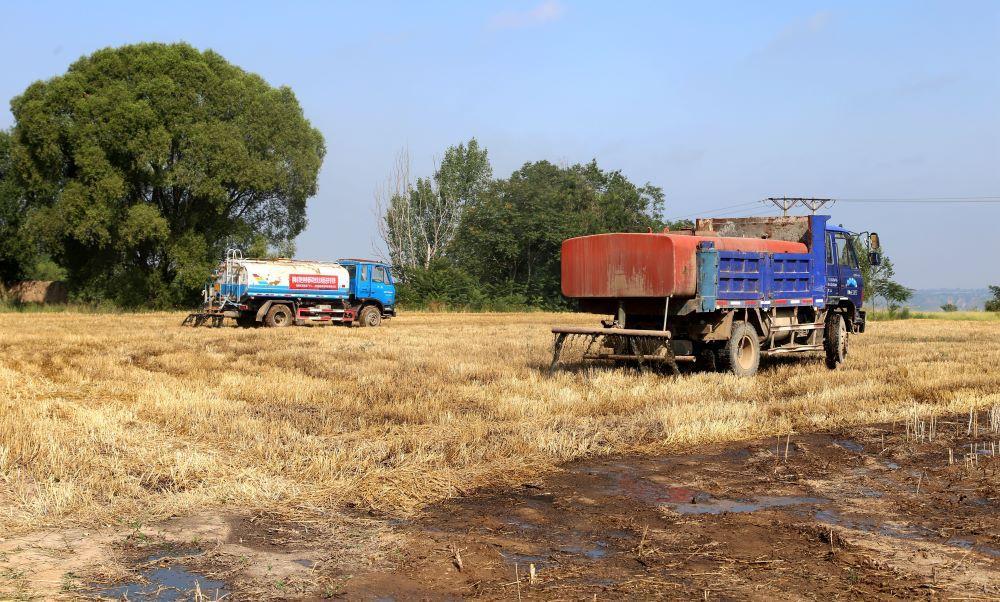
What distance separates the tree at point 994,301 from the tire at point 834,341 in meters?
48.3

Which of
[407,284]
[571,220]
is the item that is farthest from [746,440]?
[571,220]

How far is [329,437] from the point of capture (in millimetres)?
9539

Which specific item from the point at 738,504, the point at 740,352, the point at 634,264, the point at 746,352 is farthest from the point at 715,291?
the point at 738,504

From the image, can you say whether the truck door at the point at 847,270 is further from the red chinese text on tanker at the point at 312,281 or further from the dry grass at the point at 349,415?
the red chinese text on tanker at the point at 312,281

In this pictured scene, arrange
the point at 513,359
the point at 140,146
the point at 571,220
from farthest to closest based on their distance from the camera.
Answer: the point at 571,220 < the point at 140,146 < the point at 513,359

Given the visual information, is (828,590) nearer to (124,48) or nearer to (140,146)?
(140,146)

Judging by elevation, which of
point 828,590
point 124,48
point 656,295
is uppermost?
point 124,48

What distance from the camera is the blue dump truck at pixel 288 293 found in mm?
30344

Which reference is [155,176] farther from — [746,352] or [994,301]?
[994,301]

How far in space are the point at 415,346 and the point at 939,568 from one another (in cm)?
1744

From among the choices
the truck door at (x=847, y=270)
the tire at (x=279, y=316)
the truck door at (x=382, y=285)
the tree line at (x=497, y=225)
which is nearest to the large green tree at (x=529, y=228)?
the tree line at (x=497, y=225)

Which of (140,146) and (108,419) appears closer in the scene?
(108,419)

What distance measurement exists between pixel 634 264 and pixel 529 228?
39.7 m

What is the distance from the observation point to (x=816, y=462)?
8750 mm
